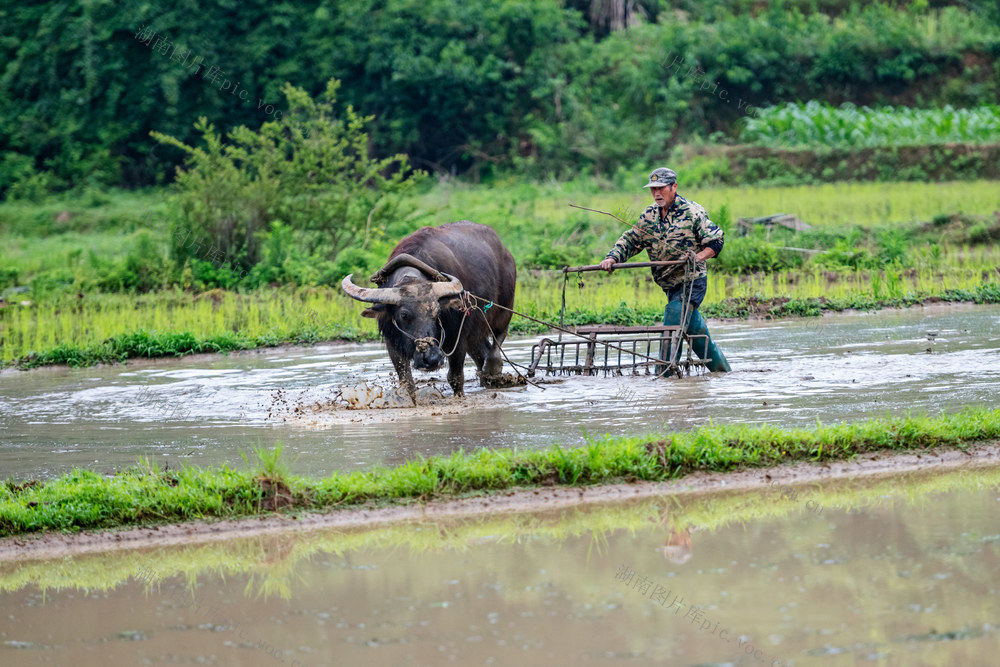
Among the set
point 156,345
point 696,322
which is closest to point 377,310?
point 696,322

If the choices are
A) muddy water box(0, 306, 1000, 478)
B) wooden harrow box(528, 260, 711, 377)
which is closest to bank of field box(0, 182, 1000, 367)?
wooden harrow box(528, 260, 711, 377)

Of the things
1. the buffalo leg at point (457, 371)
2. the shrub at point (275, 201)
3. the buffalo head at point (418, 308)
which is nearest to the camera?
the buffalo head at point (418, 308)

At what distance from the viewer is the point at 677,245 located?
7973mm

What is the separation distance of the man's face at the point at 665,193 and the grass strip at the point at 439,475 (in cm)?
256

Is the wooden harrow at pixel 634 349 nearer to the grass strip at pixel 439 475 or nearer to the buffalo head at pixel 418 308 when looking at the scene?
the buffalo head at pixel 418 308

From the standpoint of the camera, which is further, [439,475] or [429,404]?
[429,404]

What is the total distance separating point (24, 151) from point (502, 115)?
12.4 metres

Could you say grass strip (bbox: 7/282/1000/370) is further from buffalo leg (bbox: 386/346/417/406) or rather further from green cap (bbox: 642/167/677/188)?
buffalo leg (bbox: 386/346/417/406)

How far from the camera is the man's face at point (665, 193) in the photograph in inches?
306

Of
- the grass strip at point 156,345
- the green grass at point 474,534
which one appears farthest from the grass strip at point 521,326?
the green grass at point 474,534

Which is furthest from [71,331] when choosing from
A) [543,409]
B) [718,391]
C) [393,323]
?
[718,391]

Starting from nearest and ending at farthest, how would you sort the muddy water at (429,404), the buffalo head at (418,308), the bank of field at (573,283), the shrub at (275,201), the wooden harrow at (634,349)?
the muddy water at (429,404), the buffalo head at (418,308), the wooden harrow at (634,349), the bank of field at (573,283), the shrub at (275,201)

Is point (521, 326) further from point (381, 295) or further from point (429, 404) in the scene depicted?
point (381, 295)

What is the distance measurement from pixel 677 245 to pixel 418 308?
2094mm
